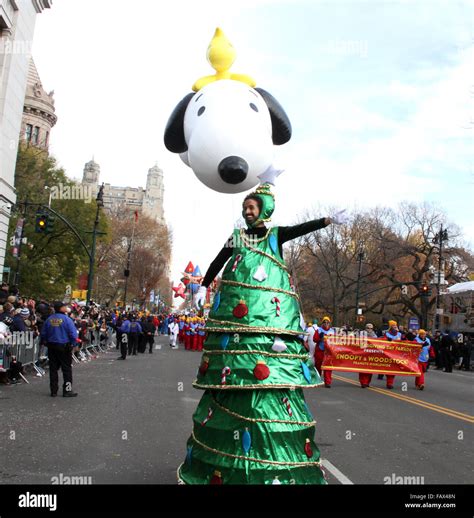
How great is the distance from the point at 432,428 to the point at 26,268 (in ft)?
113

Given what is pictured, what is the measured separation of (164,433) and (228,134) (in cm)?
462

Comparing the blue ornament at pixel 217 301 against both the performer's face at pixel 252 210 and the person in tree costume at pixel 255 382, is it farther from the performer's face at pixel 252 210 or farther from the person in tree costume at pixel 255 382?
the performer's face at pixel 252 210

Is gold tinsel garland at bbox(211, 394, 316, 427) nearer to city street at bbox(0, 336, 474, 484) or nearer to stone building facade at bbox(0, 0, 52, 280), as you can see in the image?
city street at bbox(0, 336, 474, 484)

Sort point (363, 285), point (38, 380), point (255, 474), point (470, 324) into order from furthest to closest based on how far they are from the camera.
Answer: point (363, 285) → point (470, 324) → point (38, 380) → point (255, 474)

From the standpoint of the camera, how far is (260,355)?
398 centimetres

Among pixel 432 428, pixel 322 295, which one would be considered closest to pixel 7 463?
pixel 432 428

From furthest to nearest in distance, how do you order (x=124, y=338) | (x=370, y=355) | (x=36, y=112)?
(x=36, y=112) < (x=124, y=338) < (x=370, y=355)

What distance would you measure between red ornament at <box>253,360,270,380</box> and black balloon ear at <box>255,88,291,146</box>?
1989 mm

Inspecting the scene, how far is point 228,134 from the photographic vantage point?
157 inches

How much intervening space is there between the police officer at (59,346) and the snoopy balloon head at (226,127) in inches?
266

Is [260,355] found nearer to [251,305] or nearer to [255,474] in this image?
[251,305]

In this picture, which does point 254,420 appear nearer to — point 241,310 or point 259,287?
point 241,310

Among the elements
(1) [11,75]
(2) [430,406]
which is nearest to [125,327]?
(1) [11,75]

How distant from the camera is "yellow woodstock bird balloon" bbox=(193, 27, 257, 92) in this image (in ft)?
14.9
